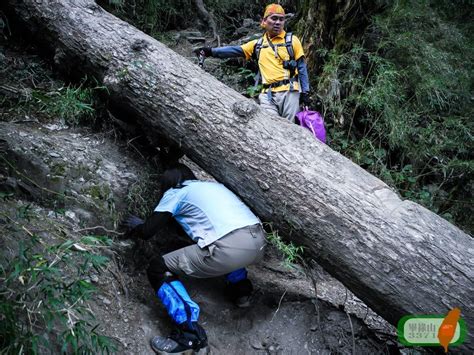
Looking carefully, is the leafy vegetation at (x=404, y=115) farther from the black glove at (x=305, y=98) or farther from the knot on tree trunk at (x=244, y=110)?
the knot on tree trunk at (x=244, y=110)

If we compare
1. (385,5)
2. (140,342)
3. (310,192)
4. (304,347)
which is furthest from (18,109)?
(385,5)

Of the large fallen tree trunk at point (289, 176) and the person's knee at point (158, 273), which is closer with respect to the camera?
the large fallen tree trunk at point (289, 176)

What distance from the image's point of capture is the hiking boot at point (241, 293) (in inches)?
146

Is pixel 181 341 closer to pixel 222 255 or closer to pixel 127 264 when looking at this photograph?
pixel 222 255

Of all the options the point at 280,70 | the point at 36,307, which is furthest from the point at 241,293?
the point at 280,70

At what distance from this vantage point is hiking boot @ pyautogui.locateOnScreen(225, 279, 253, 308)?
12.2 ft

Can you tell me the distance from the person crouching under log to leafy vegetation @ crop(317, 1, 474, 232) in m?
2.90

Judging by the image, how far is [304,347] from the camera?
3.52 meters

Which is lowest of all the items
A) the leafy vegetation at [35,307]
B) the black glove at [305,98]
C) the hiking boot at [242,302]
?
the hiking boot at [242,302]

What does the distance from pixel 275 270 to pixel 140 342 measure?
5.51 ft

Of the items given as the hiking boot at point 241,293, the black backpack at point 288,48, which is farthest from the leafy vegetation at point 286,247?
the black backpack at point 288,48

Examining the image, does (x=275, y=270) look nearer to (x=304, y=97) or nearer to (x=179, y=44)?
(x=304, y=97)

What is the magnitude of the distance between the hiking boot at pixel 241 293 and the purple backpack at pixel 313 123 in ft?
7.13

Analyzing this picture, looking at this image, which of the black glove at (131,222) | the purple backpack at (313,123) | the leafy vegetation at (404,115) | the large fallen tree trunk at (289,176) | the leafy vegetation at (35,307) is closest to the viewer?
the leafy vegetation at (35,307)
